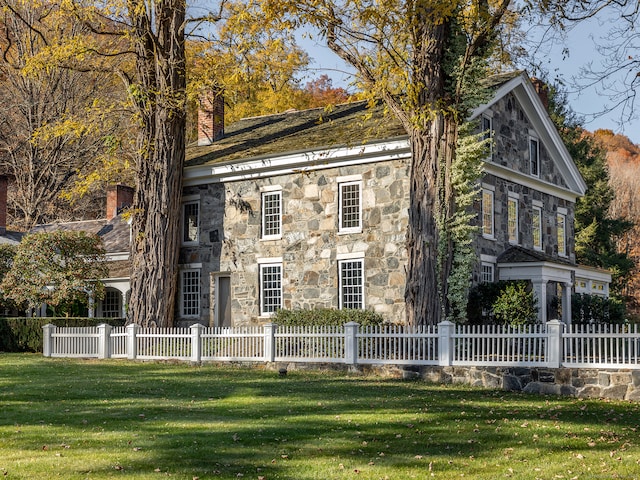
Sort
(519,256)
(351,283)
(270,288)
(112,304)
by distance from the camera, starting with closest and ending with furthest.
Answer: (351,283) < (519,256) < (270,288) < (112,304)

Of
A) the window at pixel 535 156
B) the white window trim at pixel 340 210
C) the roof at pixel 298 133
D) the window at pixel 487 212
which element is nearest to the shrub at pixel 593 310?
the window at pixel 535 156

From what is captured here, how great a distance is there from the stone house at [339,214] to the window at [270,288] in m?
0.03

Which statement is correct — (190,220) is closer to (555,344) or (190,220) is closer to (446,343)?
(446,343)

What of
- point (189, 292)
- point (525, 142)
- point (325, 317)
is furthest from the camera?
point (525, 142)

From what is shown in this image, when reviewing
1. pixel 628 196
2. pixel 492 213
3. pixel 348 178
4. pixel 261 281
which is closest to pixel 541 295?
pixel 492 213

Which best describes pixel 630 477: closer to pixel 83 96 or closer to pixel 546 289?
pixel 546 289

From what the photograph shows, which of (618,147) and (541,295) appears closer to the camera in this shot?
(541,295)

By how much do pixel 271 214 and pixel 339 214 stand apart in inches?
99.1

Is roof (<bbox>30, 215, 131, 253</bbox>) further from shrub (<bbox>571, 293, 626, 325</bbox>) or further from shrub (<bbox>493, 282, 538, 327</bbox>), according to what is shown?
shrub (<bbox>571, 293, 626, 325</bbox>)

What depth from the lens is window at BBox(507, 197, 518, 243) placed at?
27.3 meters

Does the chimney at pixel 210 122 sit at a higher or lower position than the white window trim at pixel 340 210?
higher

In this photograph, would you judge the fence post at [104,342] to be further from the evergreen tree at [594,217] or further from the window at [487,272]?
the evergreen tree at [594,217]

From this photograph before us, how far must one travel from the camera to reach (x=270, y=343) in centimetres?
2008

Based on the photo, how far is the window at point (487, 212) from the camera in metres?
25.8
